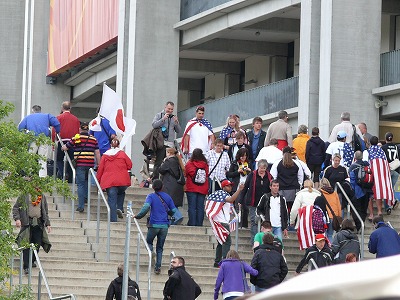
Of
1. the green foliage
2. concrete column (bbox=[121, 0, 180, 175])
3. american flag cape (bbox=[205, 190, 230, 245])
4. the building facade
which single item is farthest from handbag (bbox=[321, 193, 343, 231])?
concrete column (bbox=[121, 0, 180, 175])

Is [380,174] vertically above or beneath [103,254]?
above

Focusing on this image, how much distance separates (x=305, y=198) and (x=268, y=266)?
10.8ft

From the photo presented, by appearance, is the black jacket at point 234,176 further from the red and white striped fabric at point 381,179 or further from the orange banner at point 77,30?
the orange banner at point 77,30

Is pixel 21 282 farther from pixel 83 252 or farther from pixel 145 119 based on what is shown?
pixel 145 119

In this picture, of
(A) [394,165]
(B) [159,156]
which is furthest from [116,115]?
(A) [394,165]

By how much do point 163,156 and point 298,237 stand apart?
4381mm

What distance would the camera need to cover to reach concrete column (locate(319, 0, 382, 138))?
2936cm

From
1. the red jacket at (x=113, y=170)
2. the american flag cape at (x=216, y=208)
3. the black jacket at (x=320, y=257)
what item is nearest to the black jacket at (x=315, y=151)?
the american flag cape at (x=216, y=208)

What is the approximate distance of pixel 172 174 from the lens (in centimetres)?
2217

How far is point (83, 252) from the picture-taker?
21125mm

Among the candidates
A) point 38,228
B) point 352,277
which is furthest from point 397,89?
point 352,277

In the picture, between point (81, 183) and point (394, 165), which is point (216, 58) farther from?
point (81, 183)

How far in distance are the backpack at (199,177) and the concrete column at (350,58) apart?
7.53m

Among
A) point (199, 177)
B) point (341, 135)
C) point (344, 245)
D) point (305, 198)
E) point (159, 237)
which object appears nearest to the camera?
point (344, 245)
